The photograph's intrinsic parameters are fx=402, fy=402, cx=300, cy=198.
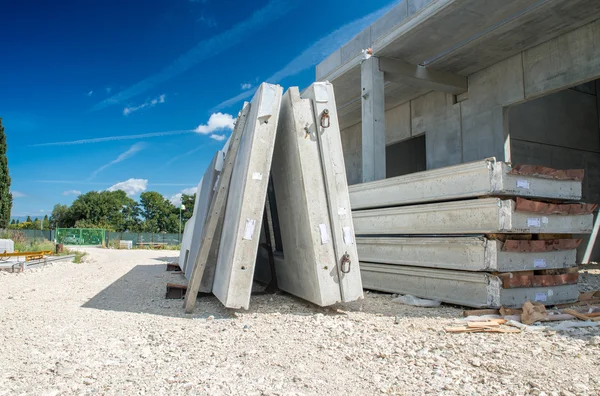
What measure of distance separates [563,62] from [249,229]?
28.9 ft

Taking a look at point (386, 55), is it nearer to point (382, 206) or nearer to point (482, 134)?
point (482, 134)

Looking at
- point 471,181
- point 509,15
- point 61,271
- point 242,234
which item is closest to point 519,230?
point 471,181

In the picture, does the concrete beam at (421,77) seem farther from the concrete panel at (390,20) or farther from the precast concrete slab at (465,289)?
the precast concrete slab at (465,289)

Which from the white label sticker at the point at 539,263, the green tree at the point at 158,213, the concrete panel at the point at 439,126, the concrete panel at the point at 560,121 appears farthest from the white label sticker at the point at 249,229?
the green tree at the point at 158,213

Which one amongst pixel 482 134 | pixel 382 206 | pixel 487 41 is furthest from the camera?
pixel 482 134

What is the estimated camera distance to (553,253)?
4.78m

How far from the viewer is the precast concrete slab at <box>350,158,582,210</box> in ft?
14.3

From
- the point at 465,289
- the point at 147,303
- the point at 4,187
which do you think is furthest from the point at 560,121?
the point at 4,187

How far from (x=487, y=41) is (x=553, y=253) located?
6499mm

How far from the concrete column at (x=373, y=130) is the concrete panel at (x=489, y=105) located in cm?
320

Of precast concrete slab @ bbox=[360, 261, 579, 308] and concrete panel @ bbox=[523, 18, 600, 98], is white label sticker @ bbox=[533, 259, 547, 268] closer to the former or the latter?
precast concrete slab @ bbox=[360, 261, 579, 308]

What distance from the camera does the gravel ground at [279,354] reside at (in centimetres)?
232

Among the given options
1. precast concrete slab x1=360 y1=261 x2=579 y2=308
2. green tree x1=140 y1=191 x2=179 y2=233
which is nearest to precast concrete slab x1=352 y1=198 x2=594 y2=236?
precast concrete slab x1=360 y1=261 x2=579 y2=308

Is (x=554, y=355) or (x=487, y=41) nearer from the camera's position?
(x=554, y=355)
